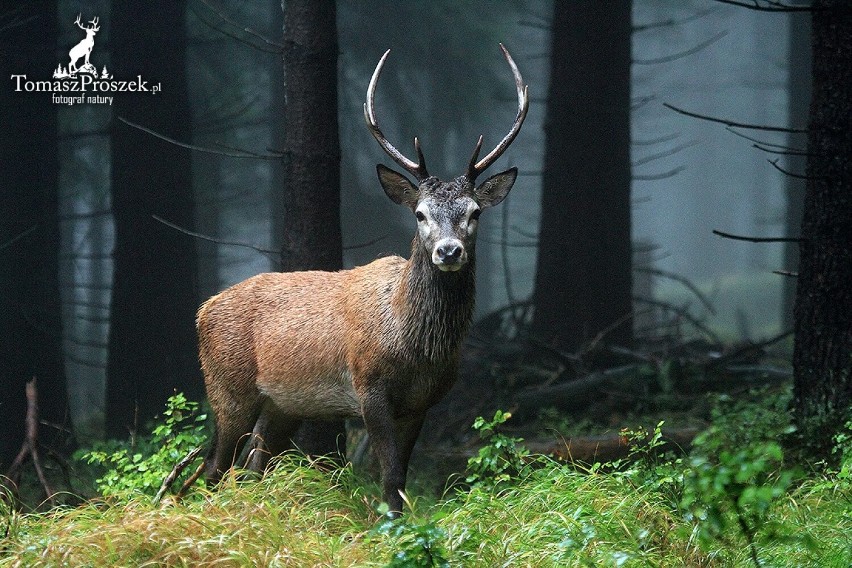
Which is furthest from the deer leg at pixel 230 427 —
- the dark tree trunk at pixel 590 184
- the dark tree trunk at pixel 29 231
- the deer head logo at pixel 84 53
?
the dark tree trunk at pixel 590 184

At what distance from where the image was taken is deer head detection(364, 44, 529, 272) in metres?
5.29

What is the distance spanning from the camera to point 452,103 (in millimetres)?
14578

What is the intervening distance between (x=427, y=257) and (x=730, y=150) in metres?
25.0

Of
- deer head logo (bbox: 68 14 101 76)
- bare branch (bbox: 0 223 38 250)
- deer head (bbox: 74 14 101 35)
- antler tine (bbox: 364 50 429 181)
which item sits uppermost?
deer head (bbox: 74 14 101 35)

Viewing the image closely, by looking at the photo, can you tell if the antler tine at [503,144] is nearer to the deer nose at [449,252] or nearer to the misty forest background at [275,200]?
the deer nose at [449,252]

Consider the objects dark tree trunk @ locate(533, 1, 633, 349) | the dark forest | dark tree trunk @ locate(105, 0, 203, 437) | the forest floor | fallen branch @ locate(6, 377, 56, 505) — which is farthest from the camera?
dark tree trunk @ locate(533, 1, 633, 349)

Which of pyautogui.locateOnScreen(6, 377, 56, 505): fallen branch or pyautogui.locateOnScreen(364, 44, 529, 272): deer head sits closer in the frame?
pyautogui.locateOnScreen(364, 44, 529, 272): deer head

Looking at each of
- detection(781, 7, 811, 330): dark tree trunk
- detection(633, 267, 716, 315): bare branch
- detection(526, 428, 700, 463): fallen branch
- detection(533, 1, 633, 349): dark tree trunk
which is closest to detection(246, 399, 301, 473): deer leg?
detection(526, 428, 700, 463): fallen branch

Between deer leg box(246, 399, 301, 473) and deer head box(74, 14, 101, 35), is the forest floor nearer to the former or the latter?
deer leg box(246, 399, 301, 473)

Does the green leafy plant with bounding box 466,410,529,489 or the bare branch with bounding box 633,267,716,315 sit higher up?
the bare branch with bounding box 633,267,716,315

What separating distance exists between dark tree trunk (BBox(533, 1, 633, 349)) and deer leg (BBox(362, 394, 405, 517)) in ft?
15.9

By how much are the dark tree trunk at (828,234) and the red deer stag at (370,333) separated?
80.1 inches

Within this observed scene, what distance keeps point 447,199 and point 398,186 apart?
0.47m

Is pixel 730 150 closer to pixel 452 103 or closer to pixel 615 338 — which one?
pixel 452 103
